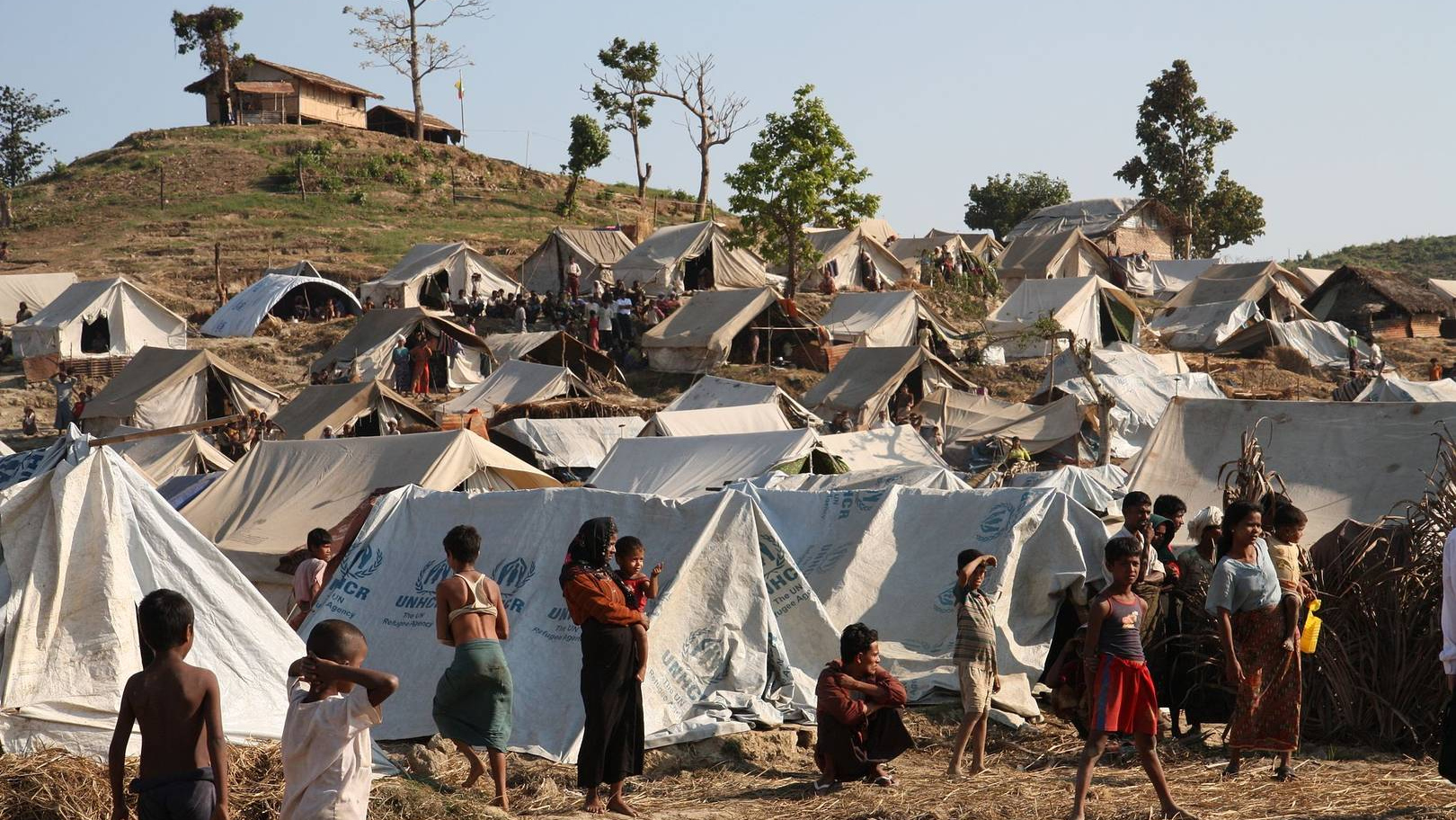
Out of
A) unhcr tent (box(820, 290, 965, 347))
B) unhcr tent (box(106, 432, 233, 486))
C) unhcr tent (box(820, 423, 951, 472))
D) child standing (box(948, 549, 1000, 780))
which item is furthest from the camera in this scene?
unhcr tent (box(820, 290, 965, 347))

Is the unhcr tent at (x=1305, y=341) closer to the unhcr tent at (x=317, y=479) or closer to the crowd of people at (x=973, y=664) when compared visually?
the unhcr tent at (x=317, y=479)

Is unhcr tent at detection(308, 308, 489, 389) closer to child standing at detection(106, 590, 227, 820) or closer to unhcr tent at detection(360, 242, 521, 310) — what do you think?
unhcr tent at detection(360, 242, 521, 310)

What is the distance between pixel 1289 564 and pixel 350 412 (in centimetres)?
1793

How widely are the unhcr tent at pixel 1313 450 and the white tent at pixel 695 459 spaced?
603 cm

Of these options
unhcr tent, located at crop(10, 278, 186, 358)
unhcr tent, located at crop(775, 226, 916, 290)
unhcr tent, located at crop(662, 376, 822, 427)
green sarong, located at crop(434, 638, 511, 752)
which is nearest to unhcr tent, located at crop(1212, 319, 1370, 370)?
unhcr tent, located at crop(775, 226, 916, 290)

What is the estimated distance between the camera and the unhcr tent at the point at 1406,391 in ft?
71.2

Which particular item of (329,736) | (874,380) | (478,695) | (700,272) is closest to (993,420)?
(874,380)

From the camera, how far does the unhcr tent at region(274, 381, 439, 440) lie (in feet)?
72.0

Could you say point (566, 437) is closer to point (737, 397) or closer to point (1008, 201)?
point (737, 397)

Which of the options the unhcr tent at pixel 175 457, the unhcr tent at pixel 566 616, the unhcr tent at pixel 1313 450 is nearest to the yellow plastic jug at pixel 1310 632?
the unhcr tent at pixel 566 616

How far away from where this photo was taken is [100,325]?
30891 millimetres

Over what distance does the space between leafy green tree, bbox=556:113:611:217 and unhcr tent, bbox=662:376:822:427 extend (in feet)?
100

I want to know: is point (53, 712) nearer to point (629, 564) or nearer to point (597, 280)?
point (629, 564)

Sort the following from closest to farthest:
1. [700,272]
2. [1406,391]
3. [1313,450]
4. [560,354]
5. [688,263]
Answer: [1313,450] < [1406,391] < [560,354] < [700,272] < [688,263]
